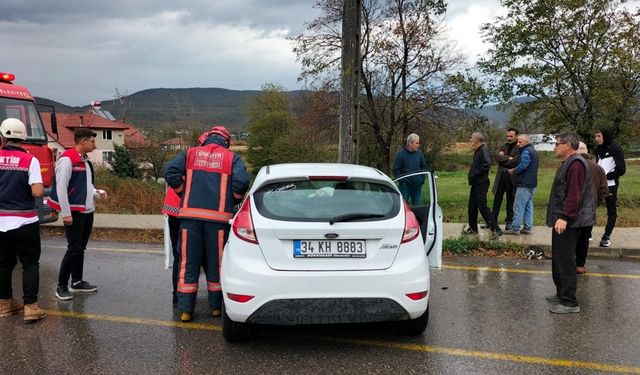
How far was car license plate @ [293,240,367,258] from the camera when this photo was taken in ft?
12.1

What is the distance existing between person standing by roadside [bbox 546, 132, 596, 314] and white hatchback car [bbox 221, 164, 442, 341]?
1.89 m

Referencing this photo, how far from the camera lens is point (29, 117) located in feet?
30.6

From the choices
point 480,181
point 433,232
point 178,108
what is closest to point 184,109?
point 178,108

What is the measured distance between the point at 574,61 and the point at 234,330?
15.0 meters

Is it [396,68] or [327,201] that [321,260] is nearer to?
[327,201]

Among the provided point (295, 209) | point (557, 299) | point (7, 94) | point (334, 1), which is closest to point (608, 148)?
point (557, 299)

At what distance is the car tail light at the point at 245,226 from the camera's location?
3.75m

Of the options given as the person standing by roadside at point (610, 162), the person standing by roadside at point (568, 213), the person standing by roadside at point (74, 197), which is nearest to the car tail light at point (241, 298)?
the person standing by roadside at point (74, 197)

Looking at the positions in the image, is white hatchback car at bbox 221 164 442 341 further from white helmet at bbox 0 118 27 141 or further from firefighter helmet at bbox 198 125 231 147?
white helmet at bbox 0 118 27 141

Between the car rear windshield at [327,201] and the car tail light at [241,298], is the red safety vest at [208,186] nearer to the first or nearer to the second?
the car rear windshield at [327,201]

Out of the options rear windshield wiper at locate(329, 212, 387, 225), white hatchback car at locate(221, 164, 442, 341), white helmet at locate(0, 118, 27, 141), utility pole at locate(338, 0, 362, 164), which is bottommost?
white hatchback car at locate(221, 164, 442, 341)

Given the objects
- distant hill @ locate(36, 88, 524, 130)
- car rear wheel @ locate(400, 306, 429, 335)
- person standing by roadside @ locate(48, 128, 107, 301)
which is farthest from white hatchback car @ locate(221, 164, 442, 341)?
distant hill @ locate(36, 88, 524, 130)

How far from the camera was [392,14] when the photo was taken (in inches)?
853

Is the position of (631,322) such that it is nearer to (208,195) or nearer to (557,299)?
(557,299)
